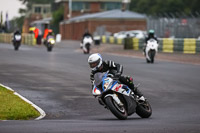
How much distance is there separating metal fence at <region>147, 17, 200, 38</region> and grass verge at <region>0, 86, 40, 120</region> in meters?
35.6

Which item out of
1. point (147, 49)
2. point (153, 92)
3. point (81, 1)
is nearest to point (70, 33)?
point (81, 1)

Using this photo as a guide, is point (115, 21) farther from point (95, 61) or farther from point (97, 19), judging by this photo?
point (95, 61)

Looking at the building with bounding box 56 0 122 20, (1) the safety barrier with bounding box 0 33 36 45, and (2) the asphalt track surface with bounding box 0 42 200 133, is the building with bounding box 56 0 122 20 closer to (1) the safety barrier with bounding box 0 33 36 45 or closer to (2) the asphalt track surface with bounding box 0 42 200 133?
(1) the safety barrier with bounding box 0 33 36 45

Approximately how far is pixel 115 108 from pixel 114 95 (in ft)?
0.87

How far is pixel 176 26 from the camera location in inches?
2060

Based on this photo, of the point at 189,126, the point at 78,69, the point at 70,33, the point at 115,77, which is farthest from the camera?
the point at 70,33

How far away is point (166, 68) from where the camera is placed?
27.9m

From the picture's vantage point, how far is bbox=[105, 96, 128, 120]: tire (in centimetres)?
1159

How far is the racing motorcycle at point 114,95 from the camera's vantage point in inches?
460

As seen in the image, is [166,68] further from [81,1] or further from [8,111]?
[81,1]

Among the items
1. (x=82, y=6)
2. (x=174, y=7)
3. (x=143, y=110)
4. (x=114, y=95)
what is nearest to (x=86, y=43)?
(x=143, y=110)

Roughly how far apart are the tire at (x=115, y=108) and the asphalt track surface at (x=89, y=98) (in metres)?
0.12

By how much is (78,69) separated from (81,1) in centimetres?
8100

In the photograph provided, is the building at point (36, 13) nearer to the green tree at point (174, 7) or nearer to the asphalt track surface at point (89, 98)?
the green tree at point (174, 7)
